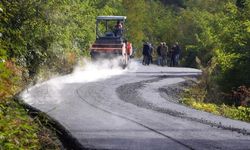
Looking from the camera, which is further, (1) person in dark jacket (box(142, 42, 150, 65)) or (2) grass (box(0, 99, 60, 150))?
(1) person in dark jacket (box(142, 42, 150, 65))

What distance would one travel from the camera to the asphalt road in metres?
8.62

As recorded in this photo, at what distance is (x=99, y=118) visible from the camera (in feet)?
37.3

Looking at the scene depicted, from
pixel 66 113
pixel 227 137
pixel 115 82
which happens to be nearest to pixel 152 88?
pixel 115 82

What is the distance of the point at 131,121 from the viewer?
11055 mm

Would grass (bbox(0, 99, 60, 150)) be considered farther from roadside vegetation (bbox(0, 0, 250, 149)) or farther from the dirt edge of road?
the dirt edge of road

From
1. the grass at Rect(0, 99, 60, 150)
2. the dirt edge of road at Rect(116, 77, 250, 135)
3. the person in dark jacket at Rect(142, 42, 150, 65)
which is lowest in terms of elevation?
the person in dark jacket at Rect(142, 42, 150, 65)

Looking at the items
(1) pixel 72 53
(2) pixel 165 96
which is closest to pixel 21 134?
(2) pixel 165 96

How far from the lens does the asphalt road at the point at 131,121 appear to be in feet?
28.3

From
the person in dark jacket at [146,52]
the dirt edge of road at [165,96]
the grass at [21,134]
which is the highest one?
the grass at [21,134]

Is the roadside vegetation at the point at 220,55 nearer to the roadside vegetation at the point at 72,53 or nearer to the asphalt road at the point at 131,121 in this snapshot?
the roadside vegetation at the point at 72,53

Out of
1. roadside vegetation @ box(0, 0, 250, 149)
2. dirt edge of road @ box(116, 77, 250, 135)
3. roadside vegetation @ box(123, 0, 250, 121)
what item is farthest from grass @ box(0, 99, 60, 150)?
roadside vegetation @ box(123, 0, 250, 121)

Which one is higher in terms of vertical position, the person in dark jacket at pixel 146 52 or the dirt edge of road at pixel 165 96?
the dirt edge of road at pixel 165 96

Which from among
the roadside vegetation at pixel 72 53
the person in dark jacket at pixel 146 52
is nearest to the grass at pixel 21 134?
the roadside vegetation at pixel 72 53

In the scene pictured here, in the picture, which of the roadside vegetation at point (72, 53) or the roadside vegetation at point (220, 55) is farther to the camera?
the roadside vegetation at point (220, 55)
